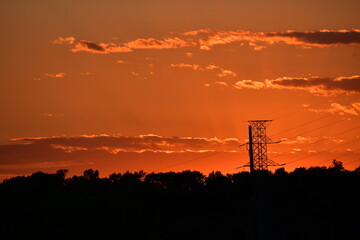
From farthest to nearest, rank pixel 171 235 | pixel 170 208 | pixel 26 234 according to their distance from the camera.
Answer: pixel 170 208, pixel 171 235, pixel 26 234

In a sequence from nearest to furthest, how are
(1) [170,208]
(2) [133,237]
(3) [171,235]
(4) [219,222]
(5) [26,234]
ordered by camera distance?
(5) [26,234]
(2) [133,237]
(3) [171,235]
(4) [219,222]
(1) [170,208]

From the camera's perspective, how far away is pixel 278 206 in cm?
18762

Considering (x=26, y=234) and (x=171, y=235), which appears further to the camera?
(x=171, y=235)

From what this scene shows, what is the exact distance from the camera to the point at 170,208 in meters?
199

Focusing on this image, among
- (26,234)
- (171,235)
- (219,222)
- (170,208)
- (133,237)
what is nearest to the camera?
(26,234)

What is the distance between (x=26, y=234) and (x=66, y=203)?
11.0 meters

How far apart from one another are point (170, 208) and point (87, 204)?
279ft

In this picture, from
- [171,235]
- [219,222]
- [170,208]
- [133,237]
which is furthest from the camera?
[170,208]

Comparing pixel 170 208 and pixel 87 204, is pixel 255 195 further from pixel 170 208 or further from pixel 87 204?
pixel 170 208

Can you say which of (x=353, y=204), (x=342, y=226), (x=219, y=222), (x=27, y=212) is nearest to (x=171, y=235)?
(x=219, y=222)

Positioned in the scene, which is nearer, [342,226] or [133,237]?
[133,237]

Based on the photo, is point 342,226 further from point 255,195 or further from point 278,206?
point 255,195

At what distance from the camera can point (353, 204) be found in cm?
19225

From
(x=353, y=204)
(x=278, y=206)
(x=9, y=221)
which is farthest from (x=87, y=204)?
(x=353, y=204)
